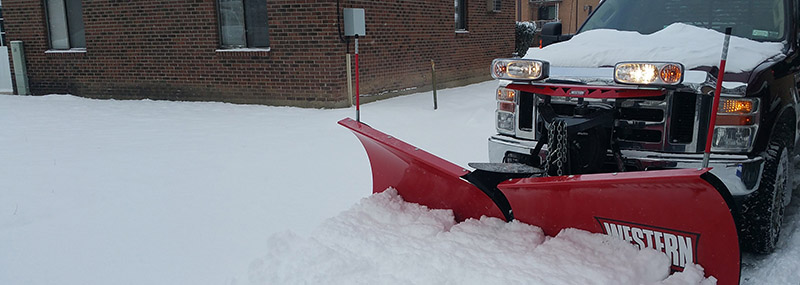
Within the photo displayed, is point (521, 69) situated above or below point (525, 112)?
above

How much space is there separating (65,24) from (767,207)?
1352 centimetres

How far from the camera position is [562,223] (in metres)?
3.22

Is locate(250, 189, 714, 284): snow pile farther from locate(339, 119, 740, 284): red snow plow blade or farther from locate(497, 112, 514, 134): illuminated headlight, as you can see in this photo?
locate(497, 112, 514, 134): illuminated headlight

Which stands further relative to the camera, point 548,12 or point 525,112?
point 548,12

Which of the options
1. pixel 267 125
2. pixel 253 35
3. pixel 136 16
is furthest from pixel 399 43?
pixel 136 16

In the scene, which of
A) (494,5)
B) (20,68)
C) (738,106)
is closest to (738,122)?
(738,106)

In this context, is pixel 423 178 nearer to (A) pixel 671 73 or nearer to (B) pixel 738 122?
(A) pixel 671 73

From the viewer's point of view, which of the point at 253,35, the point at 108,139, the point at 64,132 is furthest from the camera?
the point at 253,35

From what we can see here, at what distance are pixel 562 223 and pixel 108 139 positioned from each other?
21.4ft

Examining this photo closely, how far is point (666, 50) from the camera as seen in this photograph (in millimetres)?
3641

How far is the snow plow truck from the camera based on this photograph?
2.79m

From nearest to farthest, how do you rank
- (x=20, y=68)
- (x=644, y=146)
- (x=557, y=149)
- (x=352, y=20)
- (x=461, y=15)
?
(x=557, y=149), (x=644, y=146), (x=352, y=20), (x=20, y=68), (x=461, y=15)

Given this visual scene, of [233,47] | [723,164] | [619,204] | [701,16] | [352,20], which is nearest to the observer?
[619,204]

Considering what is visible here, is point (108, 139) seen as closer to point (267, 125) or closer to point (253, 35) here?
point (267, 125)
